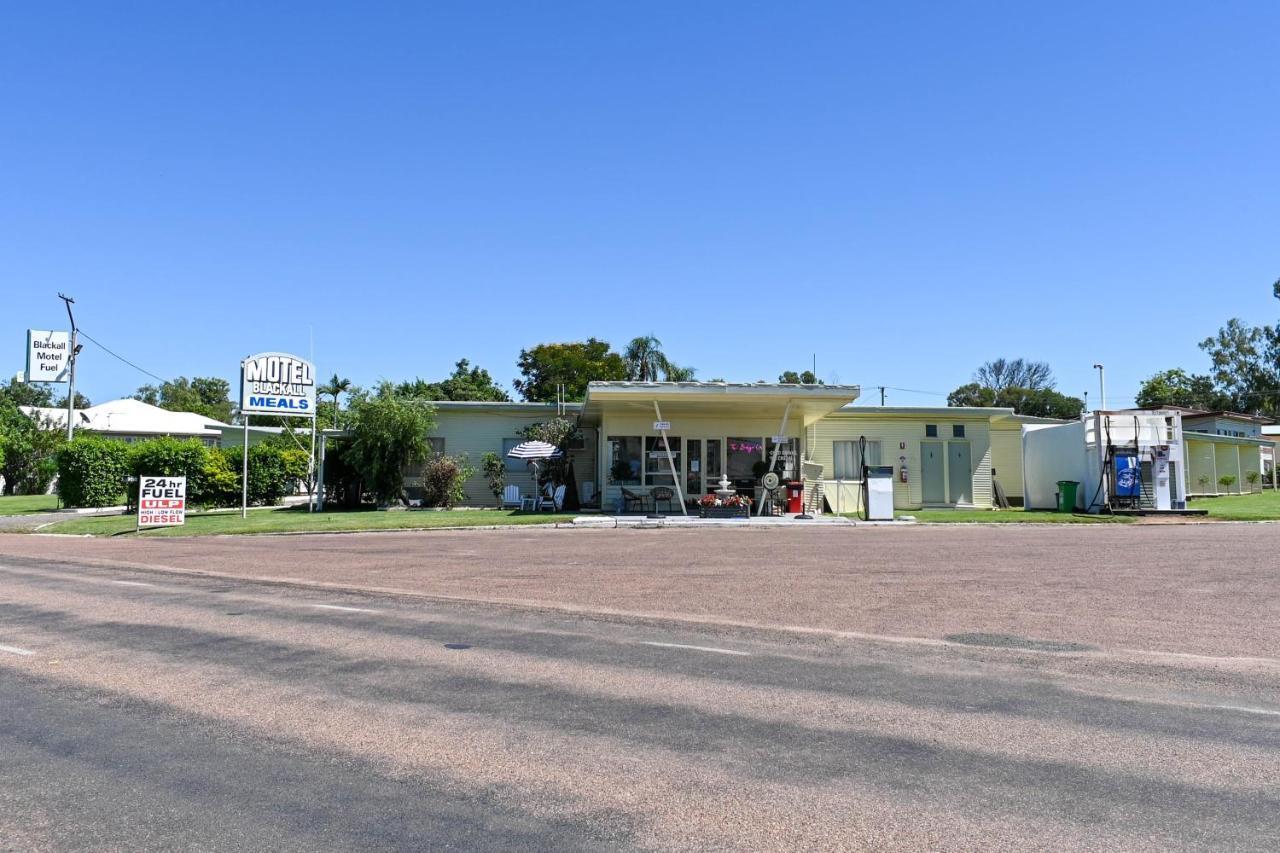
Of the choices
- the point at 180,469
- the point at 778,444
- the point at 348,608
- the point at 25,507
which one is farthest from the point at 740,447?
the point at 25,507

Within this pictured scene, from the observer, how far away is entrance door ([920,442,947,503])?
30745mm

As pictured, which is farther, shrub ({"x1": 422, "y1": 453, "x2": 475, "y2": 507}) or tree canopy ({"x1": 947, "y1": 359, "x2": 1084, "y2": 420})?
tree canopy ({"x1": 947, "y1": 359, "x2": 1084, "y2": 420})

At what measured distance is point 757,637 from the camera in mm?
8703

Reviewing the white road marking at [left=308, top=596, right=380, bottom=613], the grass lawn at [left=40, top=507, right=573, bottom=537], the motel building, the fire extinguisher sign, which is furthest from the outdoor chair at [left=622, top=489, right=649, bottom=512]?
the white road marking at [left=308, top=596, right=380, bottom=613]

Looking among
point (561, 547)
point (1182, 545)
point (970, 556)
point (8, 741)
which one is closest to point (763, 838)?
point (8, 741)

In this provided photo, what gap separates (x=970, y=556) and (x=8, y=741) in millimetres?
Answer: 14057

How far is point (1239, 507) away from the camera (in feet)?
95.9

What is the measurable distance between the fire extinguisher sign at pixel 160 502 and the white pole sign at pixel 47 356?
30.2 metres

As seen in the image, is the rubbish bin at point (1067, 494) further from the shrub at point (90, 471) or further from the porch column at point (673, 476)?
the shrub at point (90, 471)

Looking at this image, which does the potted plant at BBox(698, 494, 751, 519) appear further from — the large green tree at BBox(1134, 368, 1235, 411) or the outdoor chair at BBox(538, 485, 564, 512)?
the large green tree at BBox(1134, 368, 1235, 411)

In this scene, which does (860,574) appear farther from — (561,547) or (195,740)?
(195,740)

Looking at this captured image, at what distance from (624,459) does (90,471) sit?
19292 millimetres

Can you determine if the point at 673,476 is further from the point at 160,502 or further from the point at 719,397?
the point at 160,502

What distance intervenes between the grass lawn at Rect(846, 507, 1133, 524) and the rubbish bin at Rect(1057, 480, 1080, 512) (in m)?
1.20
